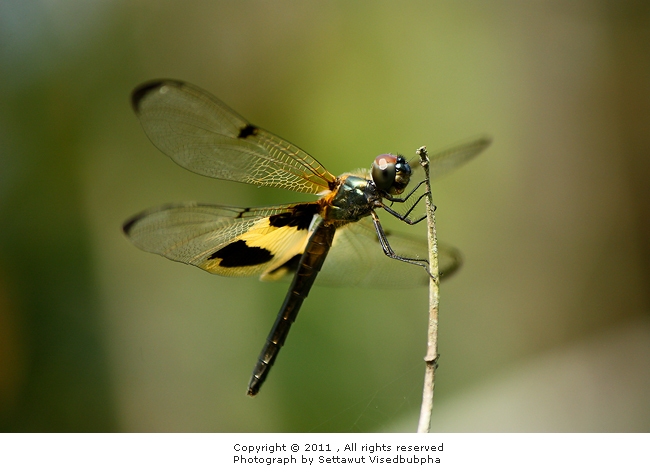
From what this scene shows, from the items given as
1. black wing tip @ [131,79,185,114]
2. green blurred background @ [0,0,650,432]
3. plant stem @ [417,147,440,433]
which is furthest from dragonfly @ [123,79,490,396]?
green blurred background @ [0,0,650,432]

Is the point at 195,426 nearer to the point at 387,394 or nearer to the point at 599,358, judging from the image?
the point at 387,394

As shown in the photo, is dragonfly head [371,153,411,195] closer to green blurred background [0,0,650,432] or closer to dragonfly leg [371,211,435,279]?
dragonfly leg [371,211,435,279]

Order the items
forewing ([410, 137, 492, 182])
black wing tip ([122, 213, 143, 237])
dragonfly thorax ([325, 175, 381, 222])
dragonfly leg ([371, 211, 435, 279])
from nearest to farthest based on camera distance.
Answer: black wing tip ([122, 213, 143, 237])
dragonfly leg ([371, 211, 435, 279])
dragonfly thorax ([325, 175, 381, 222])
forewing ([410, 137, 492, 182])

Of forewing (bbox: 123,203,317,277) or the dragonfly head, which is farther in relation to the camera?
the dragonfly head

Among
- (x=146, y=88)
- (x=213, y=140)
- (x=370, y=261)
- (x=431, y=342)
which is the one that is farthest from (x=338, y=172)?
(x=431, y=342)

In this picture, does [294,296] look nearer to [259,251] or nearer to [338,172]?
[259,251]

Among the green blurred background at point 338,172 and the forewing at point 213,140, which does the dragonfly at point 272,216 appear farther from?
the green blurred background at point 338,172

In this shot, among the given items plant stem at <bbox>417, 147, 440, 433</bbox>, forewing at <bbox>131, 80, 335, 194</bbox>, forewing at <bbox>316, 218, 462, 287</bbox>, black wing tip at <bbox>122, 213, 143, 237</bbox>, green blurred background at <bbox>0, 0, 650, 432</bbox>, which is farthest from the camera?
green blurred background at <bbox>0, 0, 650, 432</bbox>
